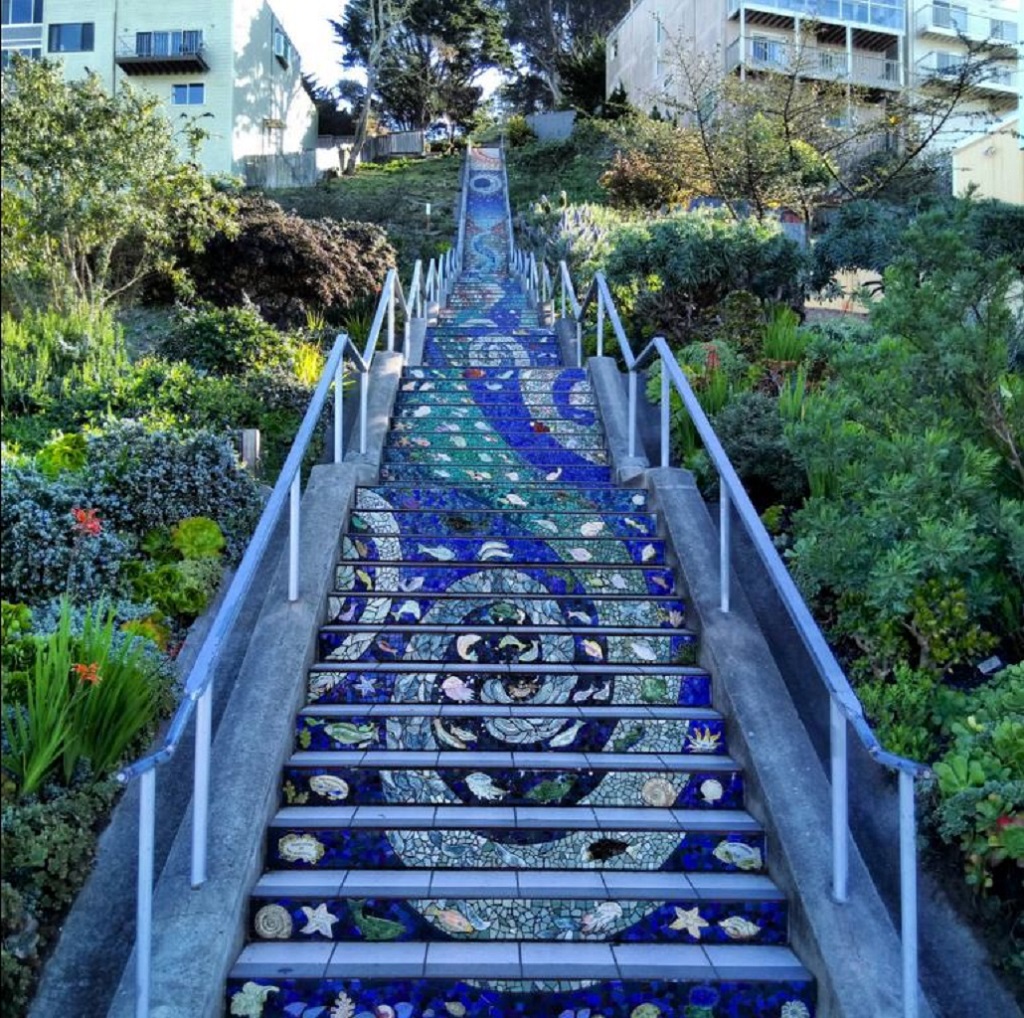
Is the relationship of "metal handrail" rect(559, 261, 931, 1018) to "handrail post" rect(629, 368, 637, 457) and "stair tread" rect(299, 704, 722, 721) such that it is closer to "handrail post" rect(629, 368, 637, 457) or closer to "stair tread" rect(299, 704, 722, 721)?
"stair tread" rect(299, 704, 722, 721)

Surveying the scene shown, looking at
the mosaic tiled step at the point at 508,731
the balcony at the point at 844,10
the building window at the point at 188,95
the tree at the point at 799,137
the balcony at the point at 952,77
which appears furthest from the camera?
the balcony at the point at 844,10

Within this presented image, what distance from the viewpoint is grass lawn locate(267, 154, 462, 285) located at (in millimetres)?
19891

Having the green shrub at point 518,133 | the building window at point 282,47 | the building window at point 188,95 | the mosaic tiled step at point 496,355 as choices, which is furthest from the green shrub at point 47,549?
the green shrub at point 518,133

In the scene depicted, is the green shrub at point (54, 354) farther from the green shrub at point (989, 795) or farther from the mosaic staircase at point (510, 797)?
the green shrub at point (989, 795)

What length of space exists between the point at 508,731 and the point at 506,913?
0.84 metres

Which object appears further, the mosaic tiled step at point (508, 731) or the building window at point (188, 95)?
the building window at point (188, 95)

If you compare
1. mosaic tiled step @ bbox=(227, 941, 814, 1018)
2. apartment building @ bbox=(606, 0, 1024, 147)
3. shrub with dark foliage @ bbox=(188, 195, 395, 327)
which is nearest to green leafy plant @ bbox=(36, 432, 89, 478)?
mosaic tiled step @ bbox=(227, 941, 814, 1018)

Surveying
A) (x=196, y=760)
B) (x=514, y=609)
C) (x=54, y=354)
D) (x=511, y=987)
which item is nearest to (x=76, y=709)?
(x=196, y=760)

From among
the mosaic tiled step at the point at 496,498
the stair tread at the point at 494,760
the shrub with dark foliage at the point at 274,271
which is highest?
the shrub with dark foliage at the point at 274,271

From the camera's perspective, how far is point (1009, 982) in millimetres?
2928

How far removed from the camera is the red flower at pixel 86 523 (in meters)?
4.58

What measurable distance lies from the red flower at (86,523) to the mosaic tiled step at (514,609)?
3.74ft

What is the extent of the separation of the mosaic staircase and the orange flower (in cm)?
78

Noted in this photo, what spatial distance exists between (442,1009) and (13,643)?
207cm
